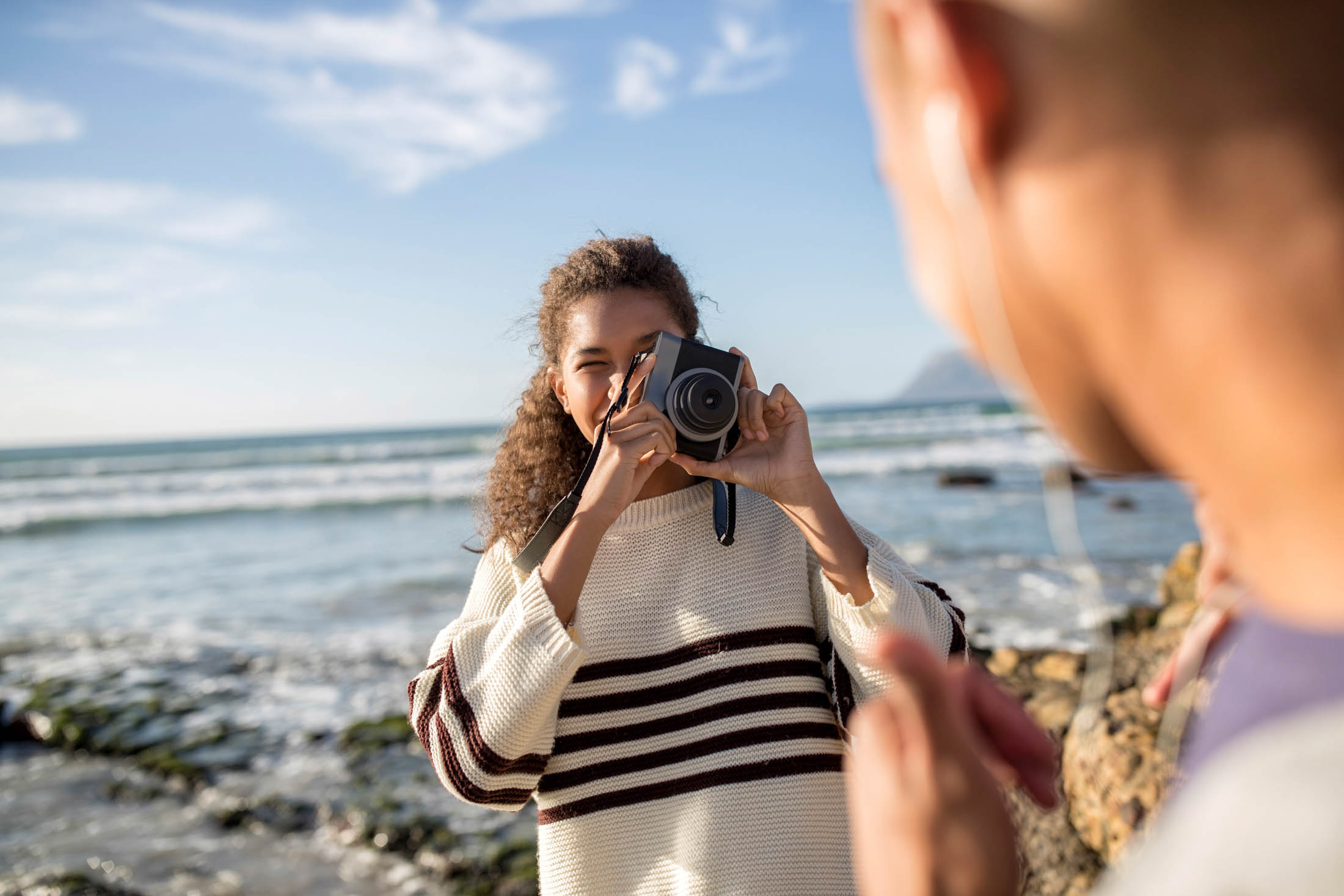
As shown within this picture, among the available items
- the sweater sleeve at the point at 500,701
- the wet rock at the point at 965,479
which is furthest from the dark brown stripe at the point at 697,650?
the wet rock at the point at 965,479

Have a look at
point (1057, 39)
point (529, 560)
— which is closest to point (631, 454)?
point (529, 560)

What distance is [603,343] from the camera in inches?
77.9

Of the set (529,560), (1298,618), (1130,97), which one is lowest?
(529,560)

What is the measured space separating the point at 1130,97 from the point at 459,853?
3948mm

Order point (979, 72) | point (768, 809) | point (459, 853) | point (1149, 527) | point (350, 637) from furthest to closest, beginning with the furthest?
point (1149, 527) → point (350, 637) → point (459, 853) → point (768, 809) → point (979, 72)

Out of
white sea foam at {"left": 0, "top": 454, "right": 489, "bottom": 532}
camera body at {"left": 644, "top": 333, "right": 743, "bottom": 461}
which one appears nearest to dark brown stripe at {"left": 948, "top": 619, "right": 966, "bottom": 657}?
camera body at {"left": 644, "top": 333, "right": 743, "bottom": 461}

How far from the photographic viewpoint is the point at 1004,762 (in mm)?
583

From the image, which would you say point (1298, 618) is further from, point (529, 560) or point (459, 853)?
point (459, 853)

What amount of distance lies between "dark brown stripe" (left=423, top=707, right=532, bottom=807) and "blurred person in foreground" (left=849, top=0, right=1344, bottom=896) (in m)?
1.29

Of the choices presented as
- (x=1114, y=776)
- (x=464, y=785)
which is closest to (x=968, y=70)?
(x=464, y=785)

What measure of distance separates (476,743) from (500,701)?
9 centimetres

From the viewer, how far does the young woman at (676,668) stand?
165cm

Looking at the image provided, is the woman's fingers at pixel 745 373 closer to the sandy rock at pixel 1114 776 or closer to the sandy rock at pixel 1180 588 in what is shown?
the sandy rock at pixel 1114 776

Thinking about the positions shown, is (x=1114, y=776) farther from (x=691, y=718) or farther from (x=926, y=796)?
(x=926, y=796)
